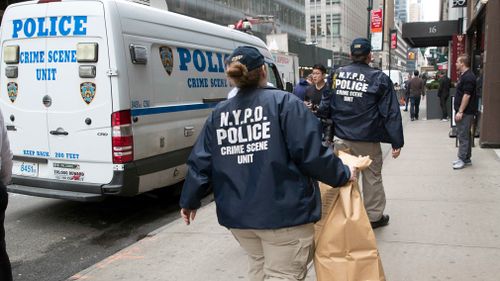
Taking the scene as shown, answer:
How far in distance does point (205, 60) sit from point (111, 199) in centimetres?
248

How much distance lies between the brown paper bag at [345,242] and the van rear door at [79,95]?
131 inches

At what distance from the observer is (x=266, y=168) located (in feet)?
7.98

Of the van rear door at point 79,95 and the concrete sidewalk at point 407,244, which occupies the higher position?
the van rear door at point 79,95

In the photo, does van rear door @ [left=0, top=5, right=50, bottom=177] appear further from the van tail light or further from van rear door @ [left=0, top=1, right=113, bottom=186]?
the van tail light

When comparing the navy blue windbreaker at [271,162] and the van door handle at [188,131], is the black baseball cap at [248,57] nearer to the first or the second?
the navy blue windbreaker at [271,162]

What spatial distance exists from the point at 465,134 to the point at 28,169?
6389 millimetres

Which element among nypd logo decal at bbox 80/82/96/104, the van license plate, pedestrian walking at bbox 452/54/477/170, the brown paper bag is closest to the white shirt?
the brown paper bag

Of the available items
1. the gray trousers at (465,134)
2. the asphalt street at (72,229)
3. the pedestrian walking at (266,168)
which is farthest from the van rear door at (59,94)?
the gray trousers at (465,134)

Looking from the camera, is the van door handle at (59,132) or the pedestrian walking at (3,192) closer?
the pedestrian walking at (3,192)

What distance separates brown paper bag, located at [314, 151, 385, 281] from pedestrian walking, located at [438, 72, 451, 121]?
14157 millimetres

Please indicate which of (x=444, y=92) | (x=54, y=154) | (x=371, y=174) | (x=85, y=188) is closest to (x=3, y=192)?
(x=85, y=188)

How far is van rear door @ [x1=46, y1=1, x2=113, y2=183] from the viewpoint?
5289 mm

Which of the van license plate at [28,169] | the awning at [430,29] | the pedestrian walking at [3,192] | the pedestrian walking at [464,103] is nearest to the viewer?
the pedestrian walking at [3,192]

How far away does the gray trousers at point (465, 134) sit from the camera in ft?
24.9
